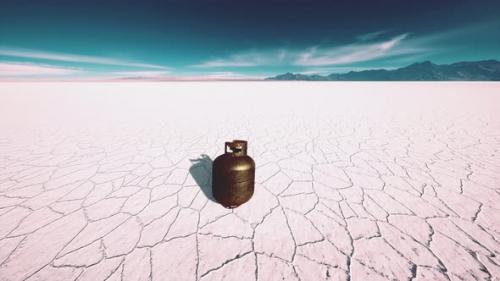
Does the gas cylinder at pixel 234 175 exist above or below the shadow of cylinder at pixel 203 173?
above

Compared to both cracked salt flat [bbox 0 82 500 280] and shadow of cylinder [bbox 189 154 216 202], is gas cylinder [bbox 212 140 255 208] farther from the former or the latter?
shadow of cylinder [bbox 189 154 216 202]

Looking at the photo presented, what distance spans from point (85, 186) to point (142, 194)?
97cm

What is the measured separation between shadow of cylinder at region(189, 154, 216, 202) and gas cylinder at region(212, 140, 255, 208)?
1.50 feet

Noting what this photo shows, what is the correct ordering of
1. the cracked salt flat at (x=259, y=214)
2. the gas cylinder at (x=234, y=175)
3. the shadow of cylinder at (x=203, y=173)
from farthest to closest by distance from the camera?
the shadow of cylinder at (x=203, y=173) < the gas cylinder at (x=234, y=175) < the cracked salt flat at (x=259, y=214)

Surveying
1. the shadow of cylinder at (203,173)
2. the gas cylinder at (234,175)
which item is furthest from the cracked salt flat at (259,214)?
the gas cylinder at (234,175)

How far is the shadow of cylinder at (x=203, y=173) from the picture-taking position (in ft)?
9.27

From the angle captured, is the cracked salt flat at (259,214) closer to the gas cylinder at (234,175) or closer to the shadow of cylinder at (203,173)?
the shadow of cylinder at (203,173)

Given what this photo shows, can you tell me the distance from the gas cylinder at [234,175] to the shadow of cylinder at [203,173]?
456mm

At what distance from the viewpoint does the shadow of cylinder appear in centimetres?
283

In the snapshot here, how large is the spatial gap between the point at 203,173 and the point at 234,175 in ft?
4.53

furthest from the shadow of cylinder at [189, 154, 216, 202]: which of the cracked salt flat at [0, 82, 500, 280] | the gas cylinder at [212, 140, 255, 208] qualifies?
the gas cylinder at [212, 140, 255, 208]

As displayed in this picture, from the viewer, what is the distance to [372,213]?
236cm

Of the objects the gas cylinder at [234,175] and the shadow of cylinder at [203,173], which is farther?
the shadow of cylinder at [203,173]

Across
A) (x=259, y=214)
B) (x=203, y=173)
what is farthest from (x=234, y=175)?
(x=203, y=173)
